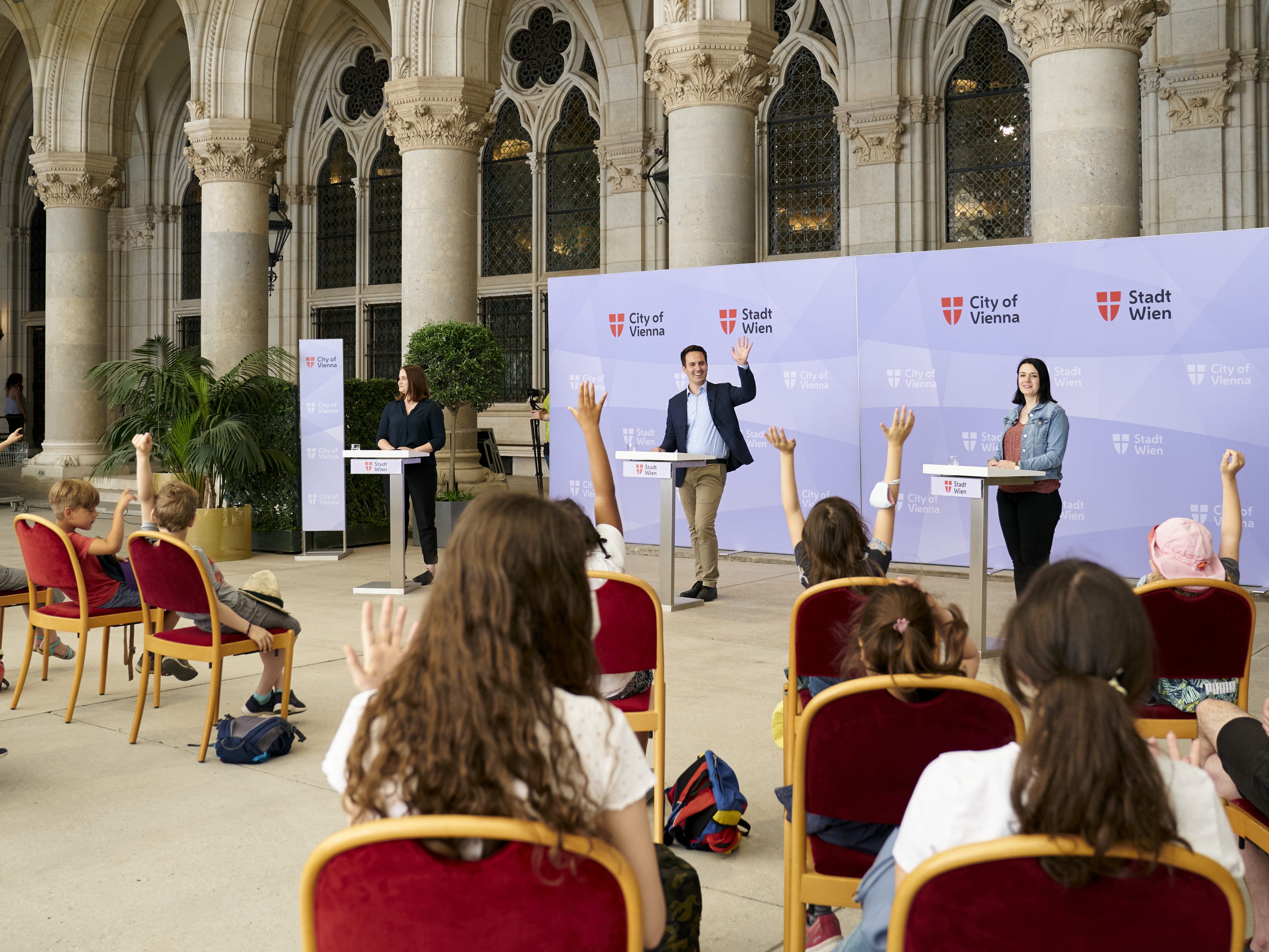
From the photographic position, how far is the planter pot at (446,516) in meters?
10.9

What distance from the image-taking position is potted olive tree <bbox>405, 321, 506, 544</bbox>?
10898 mm

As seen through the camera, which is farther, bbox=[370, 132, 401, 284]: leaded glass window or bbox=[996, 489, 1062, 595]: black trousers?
bbox=[370, 132, 401, 284]: leaded glass window

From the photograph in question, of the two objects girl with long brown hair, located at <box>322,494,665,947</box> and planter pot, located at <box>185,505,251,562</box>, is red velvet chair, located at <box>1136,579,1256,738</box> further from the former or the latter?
planter pot, located at <box>185,505,251,562</box>

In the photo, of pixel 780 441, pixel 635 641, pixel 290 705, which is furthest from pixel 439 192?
pixel 635 641

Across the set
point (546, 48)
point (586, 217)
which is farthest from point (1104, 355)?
point (546, 48)

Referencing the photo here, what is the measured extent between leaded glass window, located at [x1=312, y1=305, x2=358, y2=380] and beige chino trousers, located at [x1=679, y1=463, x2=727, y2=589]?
14.3 metres

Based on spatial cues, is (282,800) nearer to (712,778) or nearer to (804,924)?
(712,778)

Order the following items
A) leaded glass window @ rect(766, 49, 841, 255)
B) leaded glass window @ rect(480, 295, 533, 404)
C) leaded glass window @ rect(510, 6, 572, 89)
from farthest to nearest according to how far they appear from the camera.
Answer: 1. leaded glass window @ rect(480, 295, 533, 404)
2. leaded glass window @ rect(510, 6, 572, 89)
3. leaded glass window @ rect(766, 49, 841, 255)

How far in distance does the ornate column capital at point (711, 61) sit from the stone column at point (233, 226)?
5.97m

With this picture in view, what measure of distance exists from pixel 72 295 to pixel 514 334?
6900 mm

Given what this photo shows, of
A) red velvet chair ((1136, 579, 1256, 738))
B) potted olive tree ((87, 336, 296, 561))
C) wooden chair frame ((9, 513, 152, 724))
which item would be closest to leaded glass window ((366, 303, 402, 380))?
potted olive tree ((87, 336, 296, 561))

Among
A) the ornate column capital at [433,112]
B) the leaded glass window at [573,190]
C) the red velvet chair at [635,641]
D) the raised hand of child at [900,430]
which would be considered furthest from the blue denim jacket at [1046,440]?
the leaded glass window at [573,190]

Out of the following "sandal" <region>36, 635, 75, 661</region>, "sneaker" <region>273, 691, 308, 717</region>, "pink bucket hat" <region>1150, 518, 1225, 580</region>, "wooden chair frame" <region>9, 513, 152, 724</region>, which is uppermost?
"pink bucket hat" <region>1150, 518, 1225, 580</region>

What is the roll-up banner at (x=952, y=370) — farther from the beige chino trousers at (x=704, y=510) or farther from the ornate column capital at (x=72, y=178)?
the ornate column capital at (x=72, y=178)
